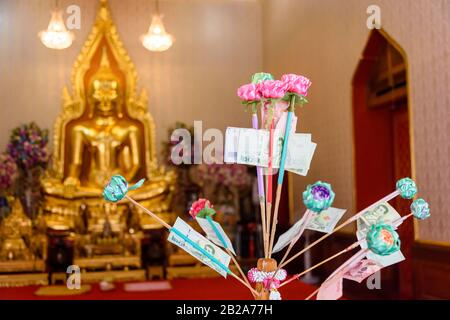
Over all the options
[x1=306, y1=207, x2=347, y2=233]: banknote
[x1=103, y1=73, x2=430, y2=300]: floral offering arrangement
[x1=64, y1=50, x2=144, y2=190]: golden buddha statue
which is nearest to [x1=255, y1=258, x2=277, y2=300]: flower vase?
[x1=103, y1=73, x2=430, y2=300]: floral offering arrangement

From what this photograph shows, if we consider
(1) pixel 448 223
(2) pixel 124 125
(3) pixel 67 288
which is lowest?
(3) pixel 67 288

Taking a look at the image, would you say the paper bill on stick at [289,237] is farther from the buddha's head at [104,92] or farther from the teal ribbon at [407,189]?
the buddha's head at [104,92]

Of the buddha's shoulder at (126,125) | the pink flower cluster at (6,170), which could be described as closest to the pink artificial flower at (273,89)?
the pink flower cluster at (6,170)

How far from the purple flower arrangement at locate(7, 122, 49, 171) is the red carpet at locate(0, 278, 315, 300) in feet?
4.98

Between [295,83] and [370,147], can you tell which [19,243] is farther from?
[295,83]

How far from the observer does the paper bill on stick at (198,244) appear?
94 centimetres

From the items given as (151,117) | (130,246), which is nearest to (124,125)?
(151,117)

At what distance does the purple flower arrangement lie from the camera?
17.9 feet

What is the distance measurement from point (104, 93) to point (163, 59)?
888mm

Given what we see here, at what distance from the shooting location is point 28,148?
543 centimetres

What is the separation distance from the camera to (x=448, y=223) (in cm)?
295

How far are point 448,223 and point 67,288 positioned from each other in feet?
9.48

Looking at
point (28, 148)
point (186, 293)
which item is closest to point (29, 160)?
point (28, 148)

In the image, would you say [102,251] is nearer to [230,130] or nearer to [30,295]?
[30,295]
